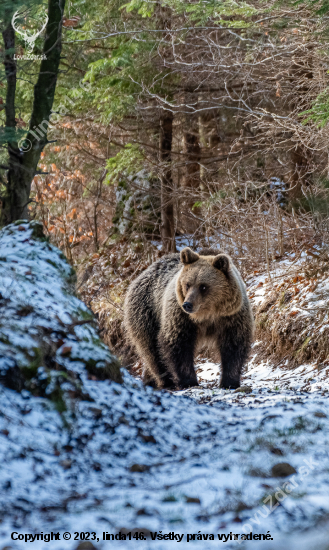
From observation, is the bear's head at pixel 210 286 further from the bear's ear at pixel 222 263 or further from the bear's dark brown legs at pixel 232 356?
the bear's dark brown legs at pixel 232 356

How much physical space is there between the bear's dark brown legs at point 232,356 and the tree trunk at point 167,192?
595 cm

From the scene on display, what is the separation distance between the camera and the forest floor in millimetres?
2865

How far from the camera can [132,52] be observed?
10562 millimetres

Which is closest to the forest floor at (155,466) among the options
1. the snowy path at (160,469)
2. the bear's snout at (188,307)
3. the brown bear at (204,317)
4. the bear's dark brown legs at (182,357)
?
the snowy path at (160,469)

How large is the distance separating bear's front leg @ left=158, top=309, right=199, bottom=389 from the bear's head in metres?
0.21

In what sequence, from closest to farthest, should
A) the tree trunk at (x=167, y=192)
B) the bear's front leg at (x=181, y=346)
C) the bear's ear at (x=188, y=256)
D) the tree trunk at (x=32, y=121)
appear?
the tree trunk at (x=32, y=121) < the bear's ear at (x=188, y=256) < the bear's front leg at (x=181, y=346) < the tree trunk at (x=167, y=192)

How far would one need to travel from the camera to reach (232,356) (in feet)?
23.7

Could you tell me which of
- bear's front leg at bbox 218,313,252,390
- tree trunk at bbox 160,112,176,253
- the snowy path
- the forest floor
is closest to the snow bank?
the forest floor

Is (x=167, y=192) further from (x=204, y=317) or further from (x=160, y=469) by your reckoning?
(x=160, y=469)

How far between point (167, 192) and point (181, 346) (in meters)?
6.14

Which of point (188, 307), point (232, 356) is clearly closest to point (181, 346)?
point (232, 356)

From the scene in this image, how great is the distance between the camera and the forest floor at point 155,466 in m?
2.87

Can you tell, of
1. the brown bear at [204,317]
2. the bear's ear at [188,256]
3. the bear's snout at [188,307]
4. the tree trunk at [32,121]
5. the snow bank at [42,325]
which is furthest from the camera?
the bear's ear at [188,256]

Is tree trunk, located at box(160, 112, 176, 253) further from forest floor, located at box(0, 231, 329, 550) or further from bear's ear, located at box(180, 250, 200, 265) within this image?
forest floor, located at box(0, 231, 329, 550)
